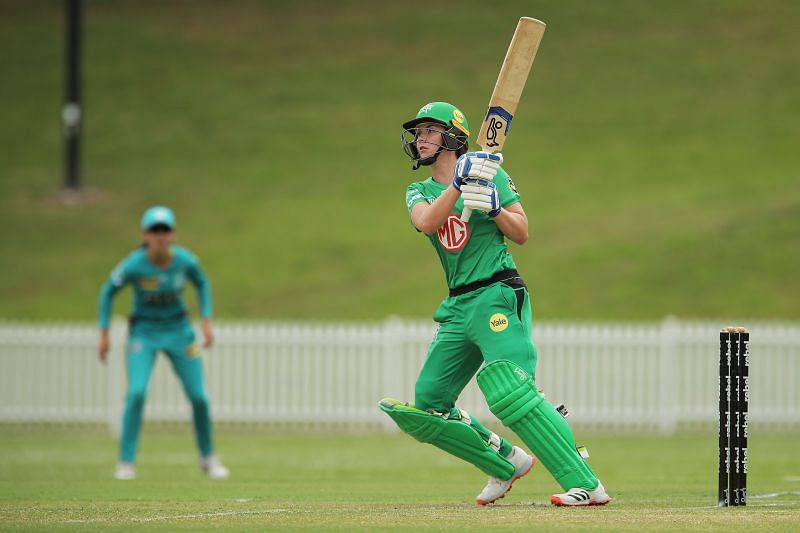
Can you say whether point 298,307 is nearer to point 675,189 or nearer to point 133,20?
point 675,189

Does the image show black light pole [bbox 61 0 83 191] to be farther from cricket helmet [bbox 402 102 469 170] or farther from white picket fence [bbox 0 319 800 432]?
cricket helmet [bbox 402 102 469 170]

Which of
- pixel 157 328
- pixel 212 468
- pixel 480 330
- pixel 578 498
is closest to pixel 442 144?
pixel 480 330

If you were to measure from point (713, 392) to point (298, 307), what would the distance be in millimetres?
9448

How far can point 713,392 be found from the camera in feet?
57.2

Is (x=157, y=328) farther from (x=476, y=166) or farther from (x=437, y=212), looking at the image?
(x=476, y=166)

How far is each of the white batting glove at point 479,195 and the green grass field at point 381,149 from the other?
53.6 ft

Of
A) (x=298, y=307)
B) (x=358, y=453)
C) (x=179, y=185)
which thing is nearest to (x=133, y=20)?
(x=179, y=185)

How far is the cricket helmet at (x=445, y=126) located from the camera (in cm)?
743

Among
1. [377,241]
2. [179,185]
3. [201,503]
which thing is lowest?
[201,503]

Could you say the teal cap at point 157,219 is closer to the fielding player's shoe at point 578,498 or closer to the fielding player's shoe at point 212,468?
the fielding player's shoe at point 212,468

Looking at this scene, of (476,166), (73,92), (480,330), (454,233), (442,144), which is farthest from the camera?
(73,92)

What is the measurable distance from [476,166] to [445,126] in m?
0.65

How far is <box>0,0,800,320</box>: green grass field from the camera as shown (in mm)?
25156

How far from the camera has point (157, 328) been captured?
36.8ft
